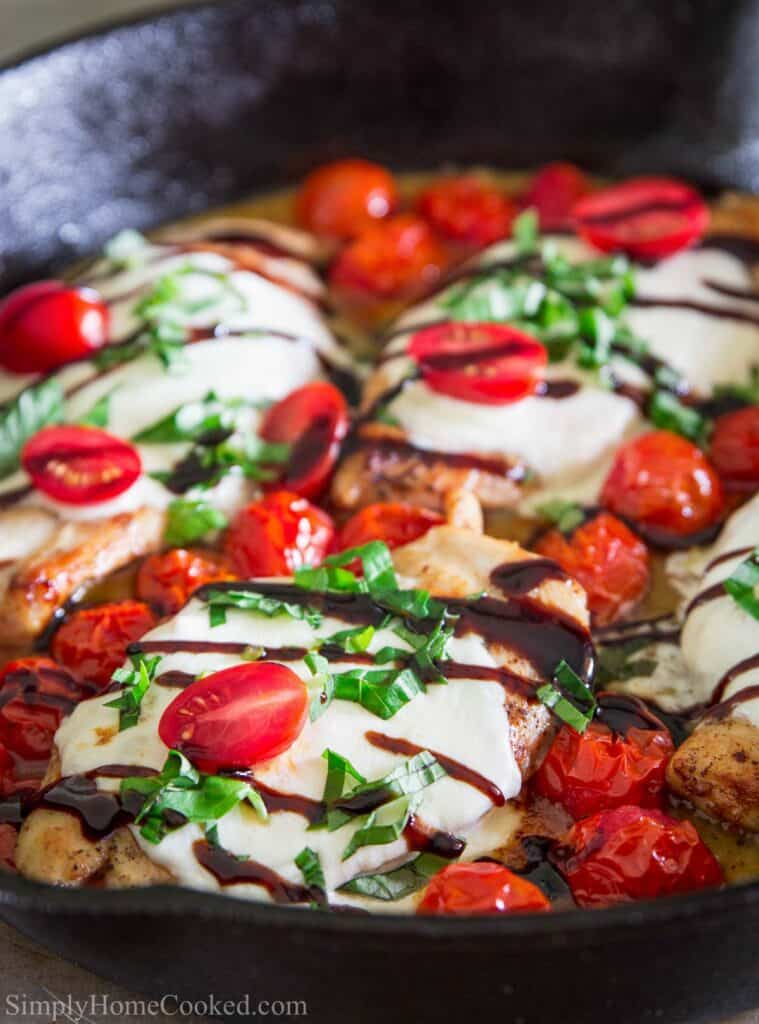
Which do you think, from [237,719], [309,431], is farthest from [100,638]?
[309,431]

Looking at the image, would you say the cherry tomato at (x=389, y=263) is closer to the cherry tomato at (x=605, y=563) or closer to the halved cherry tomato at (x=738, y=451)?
the halved cherry tomato at (x=738, y=451)

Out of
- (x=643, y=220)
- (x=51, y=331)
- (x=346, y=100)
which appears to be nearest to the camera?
(x=51, y=331)

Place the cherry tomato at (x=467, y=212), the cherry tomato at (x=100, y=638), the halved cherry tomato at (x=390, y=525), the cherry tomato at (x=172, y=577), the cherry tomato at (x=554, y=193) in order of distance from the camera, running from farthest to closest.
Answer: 1. the cherry tomato at (x=554, y=193)
2. the cherry tomato at (x=467, y=212)
3. the halved cherry tomato at (x=390, y=525)
4. the cherry tomato at (x=172, y=577)
5. the cherry tomato at (x=100, y=638)

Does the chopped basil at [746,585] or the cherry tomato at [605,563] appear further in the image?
the cherry tomato at [605,563]

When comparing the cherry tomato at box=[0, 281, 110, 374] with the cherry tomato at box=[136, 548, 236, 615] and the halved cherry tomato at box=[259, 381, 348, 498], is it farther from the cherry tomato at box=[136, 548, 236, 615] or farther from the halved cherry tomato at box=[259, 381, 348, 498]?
the cherry tomato at box=[136, 548, 236, 615]

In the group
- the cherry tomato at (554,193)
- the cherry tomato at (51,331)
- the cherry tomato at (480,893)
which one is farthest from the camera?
the cherry tomato at (554,193)

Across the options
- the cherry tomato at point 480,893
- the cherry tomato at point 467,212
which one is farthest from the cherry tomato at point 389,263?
the cherry tomato at point 480,893

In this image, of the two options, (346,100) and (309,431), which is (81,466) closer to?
(309,431)
